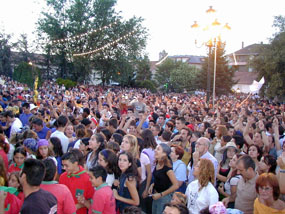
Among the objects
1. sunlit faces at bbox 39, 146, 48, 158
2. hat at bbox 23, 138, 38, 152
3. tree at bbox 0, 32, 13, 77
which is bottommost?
sunlit faces at bbox 39, 146, 48, 158

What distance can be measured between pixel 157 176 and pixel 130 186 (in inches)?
28.1

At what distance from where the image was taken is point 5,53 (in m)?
41.4

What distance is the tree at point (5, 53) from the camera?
40875 millimetres

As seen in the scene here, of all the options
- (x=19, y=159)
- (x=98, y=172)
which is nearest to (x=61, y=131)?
(x=19, y=159)

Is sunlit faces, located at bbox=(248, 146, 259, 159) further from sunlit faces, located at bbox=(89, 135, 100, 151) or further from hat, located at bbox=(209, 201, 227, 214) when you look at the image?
sunlit faces, located at bbox=(89, 135, 100, 151)

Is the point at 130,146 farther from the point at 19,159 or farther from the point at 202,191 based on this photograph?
the point at 19,159

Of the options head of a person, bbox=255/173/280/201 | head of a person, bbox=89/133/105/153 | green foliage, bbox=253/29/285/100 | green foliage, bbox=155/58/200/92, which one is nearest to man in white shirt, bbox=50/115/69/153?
head of a person, bbox=89/133/105/153

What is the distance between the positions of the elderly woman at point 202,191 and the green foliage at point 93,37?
32.9m

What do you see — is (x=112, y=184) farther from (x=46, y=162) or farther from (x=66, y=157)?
(x=46, y=162)

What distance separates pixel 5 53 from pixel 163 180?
4279cm

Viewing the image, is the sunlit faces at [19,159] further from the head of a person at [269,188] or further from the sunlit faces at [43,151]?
the head of a person at [269,188]

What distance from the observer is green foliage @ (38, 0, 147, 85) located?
36.0m

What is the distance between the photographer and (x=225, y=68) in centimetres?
4022

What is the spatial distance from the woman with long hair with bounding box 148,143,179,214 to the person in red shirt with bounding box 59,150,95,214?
3.70 ft
